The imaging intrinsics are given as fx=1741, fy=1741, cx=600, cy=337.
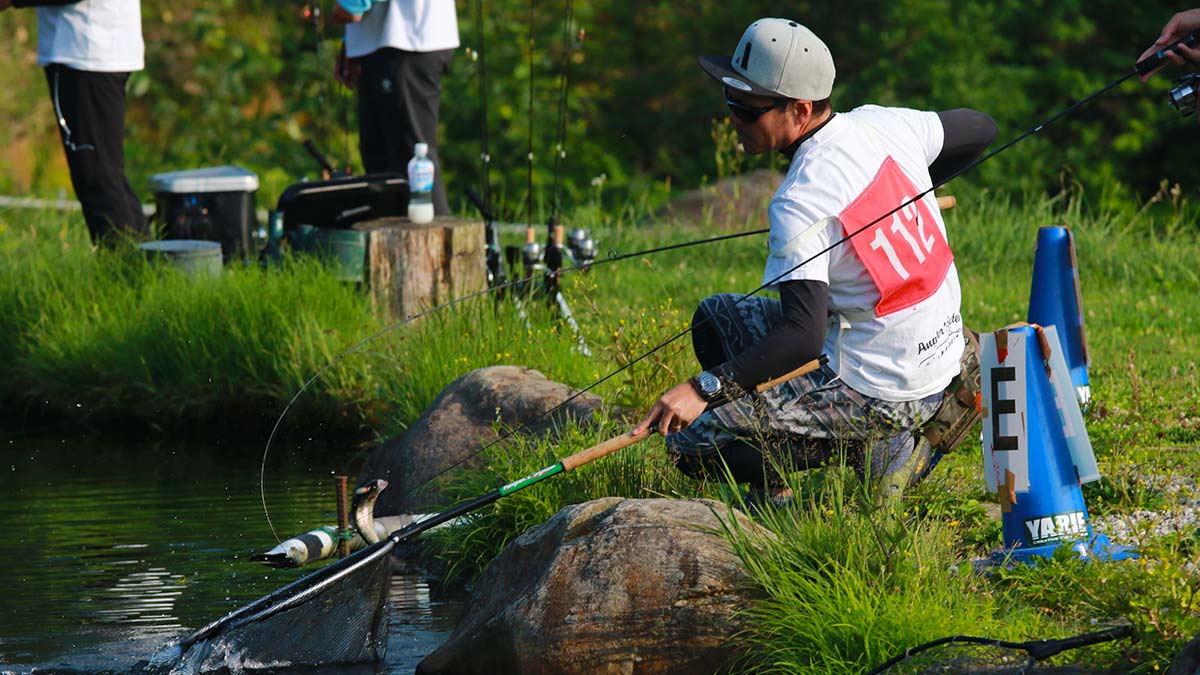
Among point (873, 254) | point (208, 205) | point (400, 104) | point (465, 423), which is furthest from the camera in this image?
point (208, 205)

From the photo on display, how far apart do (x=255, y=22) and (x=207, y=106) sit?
98cm

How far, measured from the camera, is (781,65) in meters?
4.35

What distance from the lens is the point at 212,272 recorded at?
8008 millimetres

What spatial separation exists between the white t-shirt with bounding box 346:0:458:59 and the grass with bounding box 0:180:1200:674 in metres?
1.10

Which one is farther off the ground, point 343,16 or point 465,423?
point 343,16

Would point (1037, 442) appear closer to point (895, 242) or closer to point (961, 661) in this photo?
point (895, 242)

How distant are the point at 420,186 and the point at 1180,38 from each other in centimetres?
412

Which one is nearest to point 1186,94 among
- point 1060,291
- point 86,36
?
point 1060,291

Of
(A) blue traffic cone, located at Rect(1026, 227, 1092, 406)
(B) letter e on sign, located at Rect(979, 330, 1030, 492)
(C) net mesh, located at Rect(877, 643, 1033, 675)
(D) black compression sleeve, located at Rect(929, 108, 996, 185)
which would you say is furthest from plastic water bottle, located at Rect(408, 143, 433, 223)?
(C) net mesh, located at Rect(877, 643, 1033, 675)

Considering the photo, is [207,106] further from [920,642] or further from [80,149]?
[920,642]

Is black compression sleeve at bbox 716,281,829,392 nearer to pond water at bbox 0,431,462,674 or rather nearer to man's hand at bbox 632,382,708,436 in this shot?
man's hand at bbox 632,382,708,436

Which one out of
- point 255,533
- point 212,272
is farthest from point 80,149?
point 255,533

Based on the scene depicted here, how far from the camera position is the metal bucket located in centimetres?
802

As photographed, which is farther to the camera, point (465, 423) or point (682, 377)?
point (682, 377)
